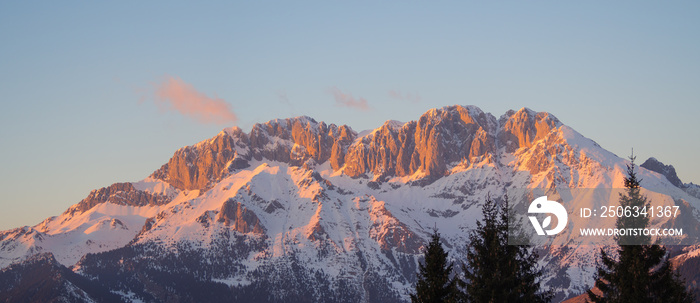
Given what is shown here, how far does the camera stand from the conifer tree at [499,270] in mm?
56125

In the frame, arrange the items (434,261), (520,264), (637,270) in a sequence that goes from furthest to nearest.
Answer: (434,261) < (520,264) < (637,270)

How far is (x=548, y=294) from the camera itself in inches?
2315

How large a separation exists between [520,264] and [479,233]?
133 inches

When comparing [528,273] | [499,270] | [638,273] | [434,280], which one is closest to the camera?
[638,273]

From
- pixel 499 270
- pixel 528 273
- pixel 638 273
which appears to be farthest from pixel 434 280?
pixel 638 273

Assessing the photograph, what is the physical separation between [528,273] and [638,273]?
23.2 feet

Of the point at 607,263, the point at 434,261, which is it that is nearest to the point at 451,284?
the point at 434,261

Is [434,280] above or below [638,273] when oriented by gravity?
below

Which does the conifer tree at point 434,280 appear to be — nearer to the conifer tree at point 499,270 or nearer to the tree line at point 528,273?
Answer: the tree line at point 528,273

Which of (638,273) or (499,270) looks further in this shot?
(499,270)

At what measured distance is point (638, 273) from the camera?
174 ft

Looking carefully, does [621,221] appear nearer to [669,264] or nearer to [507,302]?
[669,264]

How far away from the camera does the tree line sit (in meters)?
53.2

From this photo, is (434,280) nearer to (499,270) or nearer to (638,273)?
(499,270)
